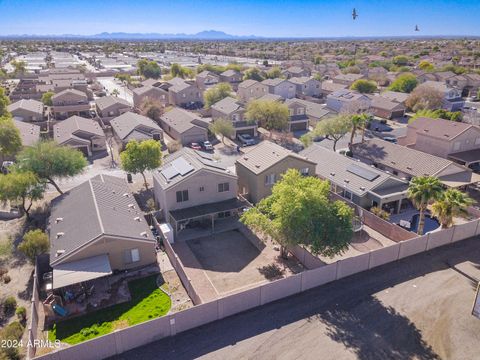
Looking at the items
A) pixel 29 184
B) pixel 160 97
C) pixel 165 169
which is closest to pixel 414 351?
pixel 165 169

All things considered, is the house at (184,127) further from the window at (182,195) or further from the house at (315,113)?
the window at (182,195)

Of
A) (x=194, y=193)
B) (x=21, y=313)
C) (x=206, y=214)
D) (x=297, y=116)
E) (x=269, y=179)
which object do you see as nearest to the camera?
(x=21, y=313)

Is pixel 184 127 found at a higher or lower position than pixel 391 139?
higher

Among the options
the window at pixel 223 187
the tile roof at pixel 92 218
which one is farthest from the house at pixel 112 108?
the window at pixel 223 187

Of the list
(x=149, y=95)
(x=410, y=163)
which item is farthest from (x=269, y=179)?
(x=149, y=95)

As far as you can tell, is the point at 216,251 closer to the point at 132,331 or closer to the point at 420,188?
the point at 132,331

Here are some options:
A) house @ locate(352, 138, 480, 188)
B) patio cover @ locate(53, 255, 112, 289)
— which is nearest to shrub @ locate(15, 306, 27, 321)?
patio cover @ locate(53, 255, 112, 289)

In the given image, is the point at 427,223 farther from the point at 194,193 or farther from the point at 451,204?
the point at 194,193
